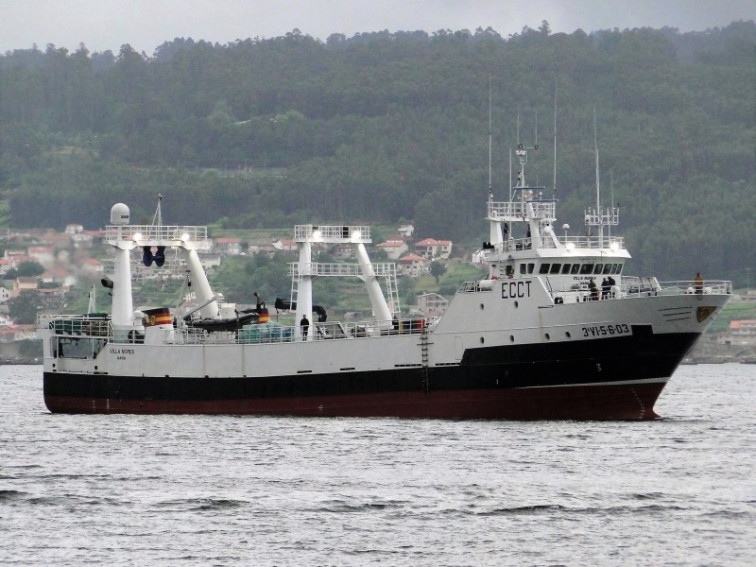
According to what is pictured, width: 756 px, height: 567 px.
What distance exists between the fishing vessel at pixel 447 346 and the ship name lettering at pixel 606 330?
5 centimetres

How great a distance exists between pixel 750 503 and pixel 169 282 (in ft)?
397

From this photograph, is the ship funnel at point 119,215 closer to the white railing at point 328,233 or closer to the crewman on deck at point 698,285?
the white railing at point 328,233

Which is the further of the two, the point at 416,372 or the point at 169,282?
the point at 169,282

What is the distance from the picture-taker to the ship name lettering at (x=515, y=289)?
63.3 metres

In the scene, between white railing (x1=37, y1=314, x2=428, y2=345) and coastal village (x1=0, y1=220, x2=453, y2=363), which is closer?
white railing (x1=37, y1=314, x2=428, y2=345)

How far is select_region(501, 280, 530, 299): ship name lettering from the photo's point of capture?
63.3 m

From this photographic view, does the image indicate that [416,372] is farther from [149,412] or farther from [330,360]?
[149,412]

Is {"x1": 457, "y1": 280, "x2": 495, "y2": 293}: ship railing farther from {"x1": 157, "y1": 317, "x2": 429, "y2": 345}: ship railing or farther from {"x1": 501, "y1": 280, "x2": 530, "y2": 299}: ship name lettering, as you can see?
{"x1": 157, "y1": 317, "x2": 429, "y2": 345}: ship railing

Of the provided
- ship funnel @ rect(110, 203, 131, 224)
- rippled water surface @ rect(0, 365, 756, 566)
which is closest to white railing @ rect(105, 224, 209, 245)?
ship funnel @ rect(110, 203, 131, 224)

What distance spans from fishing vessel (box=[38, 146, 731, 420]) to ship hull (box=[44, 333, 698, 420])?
0.05 metres

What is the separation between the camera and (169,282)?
159750mm

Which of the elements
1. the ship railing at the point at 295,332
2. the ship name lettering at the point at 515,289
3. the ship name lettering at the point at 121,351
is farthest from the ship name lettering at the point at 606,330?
the ship name lettering at the point at 121,351

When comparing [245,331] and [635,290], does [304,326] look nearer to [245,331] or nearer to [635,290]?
[245,331]

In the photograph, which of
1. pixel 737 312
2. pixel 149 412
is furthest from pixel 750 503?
pixel 737 312
